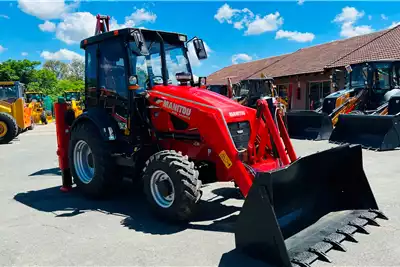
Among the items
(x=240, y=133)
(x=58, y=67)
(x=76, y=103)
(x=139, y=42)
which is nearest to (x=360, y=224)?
(x=240, y=133)

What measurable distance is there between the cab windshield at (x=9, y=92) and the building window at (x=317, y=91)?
1680cm

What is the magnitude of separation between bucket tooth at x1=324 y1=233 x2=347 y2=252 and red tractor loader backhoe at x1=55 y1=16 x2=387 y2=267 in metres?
0.01

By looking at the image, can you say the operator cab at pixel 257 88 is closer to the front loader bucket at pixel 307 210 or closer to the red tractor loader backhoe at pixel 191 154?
the red tractor loader backhoe at pixel 191 154

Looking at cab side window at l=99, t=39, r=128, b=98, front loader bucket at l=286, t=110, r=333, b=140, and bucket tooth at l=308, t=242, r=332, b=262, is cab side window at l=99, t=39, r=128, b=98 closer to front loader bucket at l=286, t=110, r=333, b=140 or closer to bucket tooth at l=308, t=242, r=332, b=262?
Result: bucket tooth at l=308, t=242, r=332, b=262

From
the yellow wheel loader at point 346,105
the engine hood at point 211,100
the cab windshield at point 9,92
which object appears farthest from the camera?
the cab windshield at point 9,92

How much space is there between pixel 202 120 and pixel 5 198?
12.4ft

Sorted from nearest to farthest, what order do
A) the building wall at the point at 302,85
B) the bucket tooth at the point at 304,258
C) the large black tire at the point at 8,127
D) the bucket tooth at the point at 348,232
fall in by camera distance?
the bucket tooth at the point at 304,258
the bucket tooth at the point at 348,232
the large black tire at the point at 8,127
the building wall at the point at 302,85

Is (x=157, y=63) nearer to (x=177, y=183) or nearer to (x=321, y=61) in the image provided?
(x=177, y=183)

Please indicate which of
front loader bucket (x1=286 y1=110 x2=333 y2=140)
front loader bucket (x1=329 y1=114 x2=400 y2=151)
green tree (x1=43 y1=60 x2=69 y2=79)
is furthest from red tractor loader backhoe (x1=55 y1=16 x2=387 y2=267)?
green tree (x1=43 y1=60 x2=69 y2=79)

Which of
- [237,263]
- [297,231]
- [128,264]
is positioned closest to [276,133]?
[297,231]

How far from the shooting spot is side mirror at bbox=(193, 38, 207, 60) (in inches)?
242

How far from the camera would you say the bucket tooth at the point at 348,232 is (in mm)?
3932

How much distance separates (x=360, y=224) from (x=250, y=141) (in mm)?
1565

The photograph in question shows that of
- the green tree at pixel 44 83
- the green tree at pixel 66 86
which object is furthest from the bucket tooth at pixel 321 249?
the green tree at pixel 66 86
